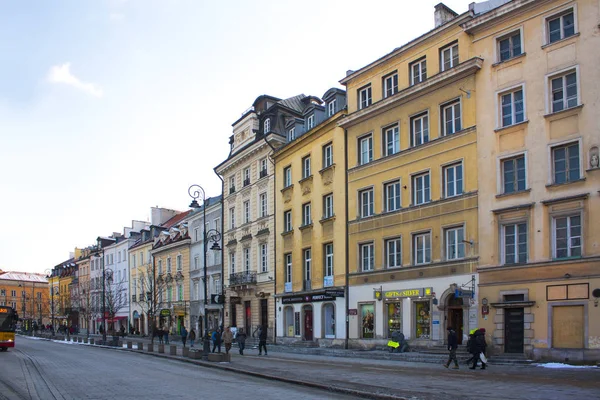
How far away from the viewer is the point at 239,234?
50531 millimetres

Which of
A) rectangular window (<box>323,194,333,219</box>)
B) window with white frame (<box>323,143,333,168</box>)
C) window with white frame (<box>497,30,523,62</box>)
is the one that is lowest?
rectangular window (<box>323,194,333,219</box>)

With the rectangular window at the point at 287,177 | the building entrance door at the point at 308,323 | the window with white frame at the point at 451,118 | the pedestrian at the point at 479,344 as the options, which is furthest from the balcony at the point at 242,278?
the pedestrian at the point at 479,344

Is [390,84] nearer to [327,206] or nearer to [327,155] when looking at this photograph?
[327,155]

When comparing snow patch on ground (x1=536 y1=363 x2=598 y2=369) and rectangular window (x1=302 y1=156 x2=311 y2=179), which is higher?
rectangular window (x1=302 y1=156 x2=311 y2=179)

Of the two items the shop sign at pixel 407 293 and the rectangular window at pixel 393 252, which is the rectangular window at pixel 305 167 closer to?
the rectangular window at pixel 393 252

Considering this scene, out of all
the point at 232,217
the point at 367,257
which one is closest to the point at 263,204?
the point at 232,217

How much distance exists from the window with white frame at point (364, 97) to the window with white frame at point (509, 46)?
8.85 m

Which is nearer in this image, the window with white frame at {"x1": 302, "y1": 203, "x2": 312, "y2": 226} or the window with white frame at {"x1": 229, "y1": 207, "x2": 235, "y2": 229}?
the window with white frame at {"x1": 302, "y1": 203, "x2": 312, "y2": 226}

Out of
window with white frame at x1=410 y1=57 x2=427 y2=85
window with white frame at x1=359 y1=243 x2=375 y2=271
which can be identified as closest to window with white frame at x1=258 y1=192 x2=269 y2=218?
window with white frame at x1=359 y1=243 x2=375 y2=271

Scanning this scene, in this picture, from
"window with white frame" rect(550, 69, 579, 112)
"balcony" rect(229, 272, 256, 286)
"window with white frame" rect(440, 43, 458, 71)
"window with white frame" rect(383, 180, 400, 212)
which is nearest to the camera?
"window with white frame" rect(550, 69, 579, 112)

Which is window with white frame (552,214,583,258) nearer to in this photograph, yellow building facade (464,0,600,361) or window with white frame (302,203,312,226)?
yellow building facade (464,0,600,361)

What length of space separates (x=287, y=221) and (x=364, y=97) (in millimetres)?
11443

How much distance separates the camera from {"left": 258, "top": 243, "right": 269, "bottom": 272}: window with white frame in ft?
151

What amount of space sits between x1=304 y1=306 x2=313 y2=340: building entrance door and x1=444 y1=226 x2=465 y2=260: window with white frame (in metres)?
13.2
